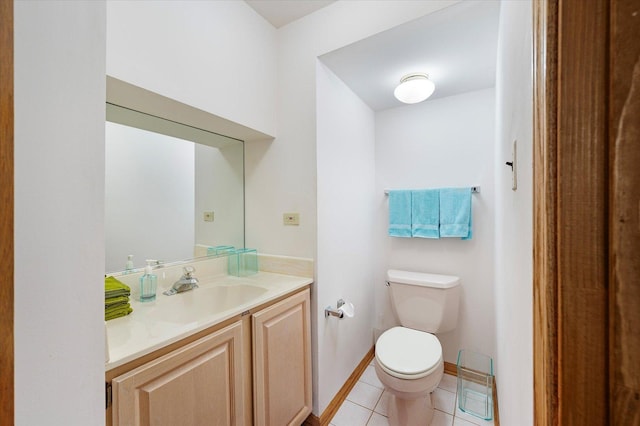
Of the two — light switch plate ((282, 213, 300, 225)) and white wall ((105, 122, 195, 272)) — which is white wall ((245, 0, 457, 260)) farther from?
white wall ((105, 122, 195, 272))

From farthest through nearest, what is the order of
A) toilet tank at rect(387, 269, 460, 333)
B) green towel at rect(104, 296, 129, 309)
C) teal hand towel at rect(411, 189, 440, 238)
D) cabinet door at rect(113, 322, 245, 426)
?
teal hand towel at rect(411, 189, 440, 238), toilet tank at rect(387, 269, 460, 333), green towel at rect(104, 296, 129, 309), cabinet door at rect(113, 322, 245, 426)

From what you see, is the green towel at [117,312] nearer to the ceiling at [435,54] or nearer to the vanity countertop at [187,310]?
the vanity countertop at [187,310]

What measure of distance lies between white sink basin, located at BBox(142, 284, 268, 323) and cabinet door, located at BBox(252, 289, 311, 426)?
0.15m

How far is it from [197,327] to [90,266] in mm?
450

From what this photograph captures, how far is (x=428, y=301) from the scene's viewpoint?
184 cm

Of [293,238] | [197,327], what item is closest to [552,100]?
[197,327]

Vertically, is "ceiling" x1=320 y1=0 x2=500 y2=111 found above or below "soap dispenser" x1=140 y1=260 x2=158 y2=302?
above

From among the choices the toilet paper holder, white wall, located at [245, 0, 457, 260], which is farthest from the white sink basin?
the toilet paper holder

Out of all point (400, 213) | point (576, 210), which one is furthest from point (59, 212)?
point (400, 213)

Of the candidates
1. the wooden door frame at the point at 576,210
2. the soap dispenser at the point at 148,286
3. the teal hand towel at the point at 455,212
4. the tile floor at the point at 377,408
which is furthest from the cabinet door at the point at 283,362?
the teal hand towel at the point at 455,212

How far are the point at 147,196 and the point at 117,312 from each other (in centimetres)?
62

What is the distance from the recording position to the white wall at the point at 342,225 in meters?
1.54

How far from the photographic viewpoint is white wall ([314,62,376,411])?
154 centimetres

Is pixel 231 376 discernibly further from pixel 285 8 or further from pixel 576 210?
pixel 285 8
